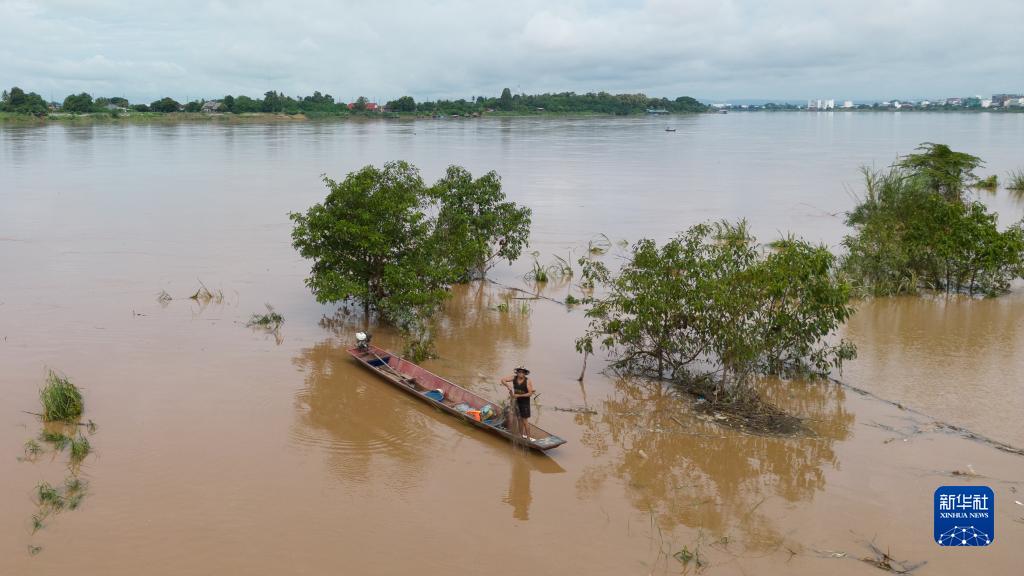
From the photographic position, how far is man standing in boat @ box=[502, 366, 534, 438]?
928cm

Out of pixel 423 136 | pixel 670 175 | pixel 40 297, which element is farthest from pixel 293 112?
pixel 40 297

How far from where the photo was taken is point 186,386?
11641mm

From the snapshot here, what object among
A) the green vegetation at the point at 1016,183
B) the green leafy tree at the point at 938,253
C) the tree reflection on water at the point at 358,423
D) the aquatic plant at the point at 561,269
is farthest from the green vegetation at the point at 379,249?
the green vegetation at the point at 1016,183

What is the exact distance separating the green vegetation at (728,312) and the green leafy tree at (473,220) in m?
4.45

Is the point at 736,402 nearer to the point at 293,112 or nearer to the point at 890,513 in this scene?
the point at 890,513

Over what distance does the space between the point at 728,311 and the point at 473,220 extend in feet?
24.6

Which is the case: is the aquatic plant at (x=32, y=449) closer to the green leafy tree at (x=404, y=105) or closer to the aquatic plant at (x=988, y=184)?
the aquatic plant at (x=988, y=184)

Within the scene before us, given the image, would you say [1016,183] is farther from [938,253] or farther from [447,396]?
[447,396]

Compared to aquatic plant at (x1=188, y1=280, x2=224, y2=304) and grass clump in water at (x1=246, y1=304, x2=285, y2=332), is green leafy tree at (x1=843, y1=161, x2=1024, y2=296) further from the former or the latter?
aquatic plant at (x1=188, y1=280, x2=224, y2=304)

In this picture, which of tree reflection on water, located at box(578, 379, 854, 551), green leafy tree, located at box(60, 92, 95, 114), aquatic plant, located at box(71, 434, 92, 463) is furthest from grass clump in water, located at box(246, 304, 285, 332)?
green leafy tree, located at box(60, 92, 95, 114)

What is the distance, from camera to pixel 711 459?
9.62 meters

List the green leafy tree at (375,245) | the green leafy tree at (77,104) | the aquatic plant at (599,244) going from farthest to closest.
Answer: the green leafy tree at (77,104) < the aquatic plant at (599,244) < the green leafy tree at (375,245)

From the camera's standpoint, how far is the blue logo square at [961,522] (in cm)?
766

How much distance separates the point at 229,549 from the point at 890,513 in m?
6.59
